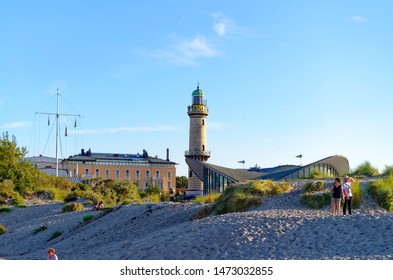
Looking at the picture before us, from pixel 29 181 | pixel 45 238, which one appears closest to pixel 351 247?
pixel 45 238

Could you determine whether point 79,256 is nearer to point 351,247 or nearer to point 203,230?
point 203,230

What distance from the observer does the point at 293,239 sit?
46.6ft

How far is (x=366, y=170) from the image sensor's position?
26984 mm

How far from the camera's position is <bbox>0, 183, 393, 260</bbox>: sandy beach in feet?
44.0

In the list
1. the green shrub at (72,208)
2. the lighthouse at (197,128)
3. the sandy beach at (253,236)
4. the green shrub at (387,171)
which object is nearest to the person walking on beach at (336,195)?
the sandy beach at (253,236)

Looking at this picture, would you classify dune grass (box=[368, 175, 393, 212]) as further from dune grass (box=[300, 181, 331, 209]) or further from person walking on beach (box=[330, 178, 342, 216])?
person walking on beach (box=[330, 178, 342, 216])

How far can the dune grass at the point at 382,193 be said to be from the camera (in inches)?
750

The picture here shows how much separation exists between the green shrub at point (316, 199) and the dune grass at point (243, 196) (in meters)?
1.15

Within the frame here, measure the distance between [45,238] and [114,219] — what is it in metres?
3.00

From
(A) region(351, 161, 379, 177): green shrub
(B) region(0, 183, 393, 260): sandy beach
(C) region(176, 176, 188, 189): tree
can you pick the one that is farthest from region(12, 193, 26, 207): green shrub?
(C) region(176, 176, 188, 189): tree

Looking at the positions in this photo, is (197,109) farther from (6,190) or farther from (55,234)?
(55,234)

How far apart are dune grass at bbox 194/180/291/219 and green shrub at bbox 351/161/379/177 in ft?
21.3

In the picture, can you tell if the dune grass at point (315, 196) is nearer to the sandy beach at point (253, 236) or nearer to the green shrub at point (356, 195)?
the sandy beach at point (253, 236)

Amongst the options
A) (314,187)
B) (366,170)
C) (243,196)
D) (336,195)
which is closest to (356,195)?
(314,187)
